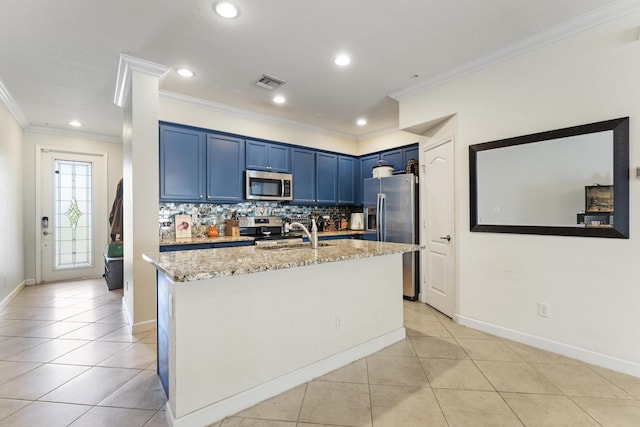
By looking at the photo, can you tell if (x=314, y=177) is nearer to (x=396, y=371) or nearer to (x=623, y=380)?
→ (x=396, y=371)

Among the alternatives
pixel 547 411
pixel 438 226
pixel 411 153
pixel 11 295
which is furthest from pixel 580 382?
pixel 11 295

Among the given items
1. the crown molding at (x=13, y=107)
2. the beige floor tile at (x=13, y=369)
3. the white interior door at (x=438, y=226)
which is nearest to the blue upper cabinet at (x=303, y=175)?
the white interior door at (x=438, y=226)

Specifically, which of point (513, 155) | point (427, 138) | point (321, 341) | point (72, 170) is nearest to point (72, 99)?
point (72, 170)

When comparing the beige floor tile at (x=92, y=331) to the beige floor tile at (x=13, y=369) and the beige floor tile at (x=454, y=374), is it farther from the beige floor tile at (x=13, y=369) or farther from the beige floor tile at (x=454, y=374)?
the beige floor tile at (x=454, y=374)

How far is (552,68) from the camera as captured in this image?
258 centimetres

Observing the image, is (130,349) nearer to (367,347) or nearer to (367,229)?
(367,347)

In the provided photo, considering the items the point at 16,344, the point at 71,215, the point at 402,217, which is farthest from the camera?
the point at 71,215

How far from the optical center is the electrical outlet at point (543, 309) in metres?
2.61

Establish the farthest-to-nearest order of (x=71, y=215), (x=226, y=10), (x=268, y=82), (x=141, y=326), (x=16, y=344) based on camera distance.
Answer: (x=71, y=215) < (x=268, y=82) < (x=141, y=326) < (x=16, y=344) < (x=226, y=10)

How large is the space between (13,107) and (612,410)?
270 inches

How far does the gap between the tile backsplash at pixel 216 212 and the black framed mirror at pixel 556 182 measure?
2.89 m

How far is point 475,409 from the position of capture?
1819 mm

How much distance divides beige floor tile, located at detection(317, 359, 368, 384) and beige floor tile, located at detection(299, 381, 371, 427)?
0.05 meters

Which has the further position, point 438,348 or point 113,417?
point 438,348
